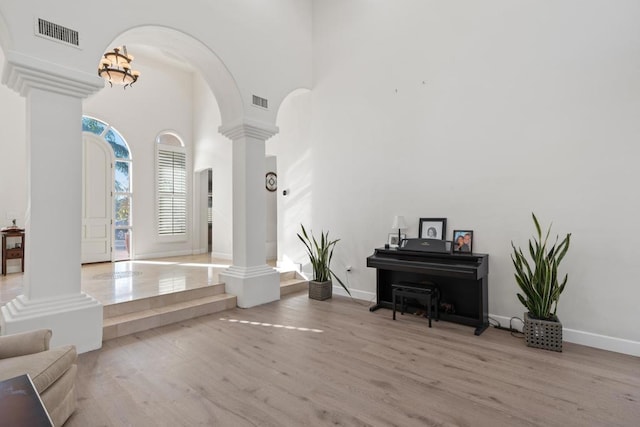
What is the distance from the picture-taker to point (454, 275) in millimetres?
3334

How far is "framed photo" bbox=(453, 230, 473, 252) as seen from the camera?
12.3 ft

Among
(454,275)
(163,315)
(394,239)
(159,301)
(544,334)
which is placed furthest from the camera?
(394,239)

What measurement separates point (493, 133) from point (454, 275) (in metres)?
1.64

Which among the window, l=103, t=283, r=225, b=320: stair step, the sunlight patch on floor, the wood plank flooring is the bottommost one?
the sunlight patch on floor

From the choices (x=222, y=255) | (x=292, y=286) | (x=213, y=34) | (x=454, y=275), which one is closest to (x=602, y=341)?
(x=454, y=275)

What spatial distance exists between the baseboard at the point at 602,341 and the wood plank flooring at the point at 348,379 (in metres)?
0.09

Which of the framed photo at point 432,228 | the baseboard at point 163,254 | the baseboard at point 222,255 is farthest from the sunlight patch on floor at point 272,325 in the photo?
the baseboard at point 163,254

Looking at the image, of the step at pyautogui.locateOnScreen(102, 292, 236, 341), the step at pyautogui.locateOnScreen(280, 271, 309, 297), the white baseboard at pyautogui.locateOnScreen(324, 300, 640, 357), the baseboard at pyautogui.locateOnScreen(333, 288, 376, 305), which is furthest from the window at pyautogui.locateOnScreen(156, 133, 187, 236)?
the white baseboard at pyautogui.locateOnScreen(324, 300, 640, 357)

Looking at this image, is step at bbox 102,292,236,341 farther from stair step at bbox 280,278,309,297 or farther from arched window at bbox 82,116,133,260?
arched window at bbox 82,116,133,260

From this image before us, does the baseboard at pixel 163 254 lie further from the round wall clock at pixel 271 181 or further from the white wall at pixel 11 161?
the round wall clock at pixel 271 181

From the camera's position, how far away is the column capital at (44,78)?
2594 mm

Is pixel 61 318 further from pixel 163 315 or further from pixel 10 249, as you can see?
pixel 10 249

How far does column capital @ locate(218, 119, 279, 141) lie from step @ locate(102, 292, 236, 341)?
2.17 m

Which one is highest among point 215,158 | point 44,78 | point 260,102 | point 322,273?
point 260,102
